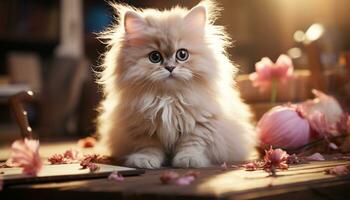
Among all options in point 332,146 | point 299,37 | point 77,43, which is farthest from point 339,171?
point 77,43

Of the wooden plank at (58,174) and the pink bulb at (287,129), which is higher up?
the pink bulb at (287,129)

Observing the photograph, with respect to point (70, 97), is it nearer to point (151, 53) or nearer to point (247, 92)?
point (247, 92)

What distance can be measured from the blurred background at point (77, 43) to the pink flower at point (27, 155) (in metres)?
1.32

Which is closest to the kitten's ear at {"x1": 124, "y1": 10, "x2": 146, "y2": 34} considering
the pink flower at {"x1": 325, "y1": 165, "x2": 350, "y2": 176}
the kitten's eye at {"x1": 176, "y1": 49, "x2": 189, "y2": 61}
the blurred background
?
the kitten's eye at {"x1": 176, "y1": 49, "x2": 189, "y2": 61}

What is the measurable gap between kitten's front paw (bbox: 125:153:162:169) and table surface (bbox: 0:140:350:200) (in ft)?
0.47

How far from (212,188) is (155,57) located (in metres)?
0.54

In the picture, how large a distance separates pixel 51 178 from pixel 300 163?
24.9 inches

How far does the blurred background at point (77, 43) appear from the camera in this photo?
3783 mm

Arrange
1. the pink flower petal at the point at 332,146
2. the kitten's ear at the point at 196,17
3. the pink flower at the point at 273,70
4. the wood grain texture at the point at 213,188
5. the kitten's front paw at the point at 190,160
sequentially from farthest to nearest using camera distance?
the pink flower at the point at 273,70
the pink flower petal at the point at 332,146
the kitten's ear at the point at 196,17
the kitten's front paw at the point at 190,160
the wood grain texture at the point at 213,188

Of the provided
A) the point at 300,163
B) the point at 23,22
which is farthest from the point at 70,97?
the point at 300,163

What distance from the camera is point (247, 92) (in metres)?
2.26

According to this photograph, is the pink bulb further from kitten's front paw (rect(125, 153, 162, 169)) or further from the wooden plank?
the wooden plank

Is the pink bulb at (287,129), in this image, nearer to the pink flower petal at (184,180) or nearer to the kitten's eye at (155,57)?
the kitten's eye at (155,57)

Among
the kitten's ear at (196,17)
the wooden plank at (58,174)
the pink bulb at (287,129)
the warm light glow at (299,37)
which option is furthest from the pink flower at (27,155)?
the warm light glow at (299,37)
